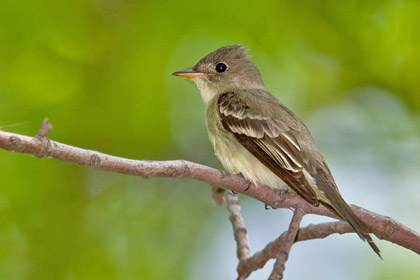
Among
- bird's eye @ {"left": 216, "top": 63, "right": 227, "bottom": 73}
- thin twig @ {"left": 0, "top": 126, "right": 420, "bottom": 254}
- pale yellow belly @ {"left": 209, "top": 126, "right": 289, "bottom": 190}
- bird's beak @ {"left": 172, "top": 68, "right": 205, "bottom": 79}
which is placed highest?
bird's eye @ {"left": 216, "top": 63, "right": 227, "bottom": 73}

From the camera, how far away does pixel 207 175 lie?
3.62 m

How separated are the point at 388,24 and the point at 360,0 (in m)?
0.28

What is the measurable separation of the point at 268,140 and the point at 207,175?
50.4 inches

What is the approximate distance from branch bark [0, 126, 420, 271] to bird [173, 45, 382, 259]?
85mm

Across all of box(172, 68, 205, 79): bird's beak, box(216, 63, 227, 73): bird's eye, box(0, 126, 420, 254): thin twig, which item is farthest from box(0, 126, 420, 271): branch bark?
box(216, 63, 227, 73): bird's eye

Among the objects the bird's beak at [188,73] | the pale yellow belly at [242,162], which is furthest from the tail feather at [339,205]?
the bird's beak at [188,73]

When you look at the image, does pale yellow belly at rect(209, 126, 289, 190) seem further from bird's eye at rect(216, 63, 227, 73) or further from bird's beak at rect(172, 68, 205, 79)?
bird's eye at rect(216, 63, 227, 73)

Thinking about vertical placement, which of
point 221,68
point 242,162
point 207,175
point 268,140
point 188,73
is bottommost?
point 207,175

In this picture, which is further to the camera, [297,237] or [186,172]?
[297,237]

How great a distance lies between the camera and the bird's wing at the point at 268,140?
4453 millimetres

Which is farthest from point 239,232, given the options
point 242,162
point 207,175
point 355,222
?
point 207,175

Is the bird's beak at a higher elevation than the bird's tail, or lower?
higher

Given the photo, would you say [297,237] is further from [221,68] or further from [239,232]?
[221,68]

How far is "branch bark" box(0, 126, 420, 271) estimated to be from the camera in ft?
9.81
